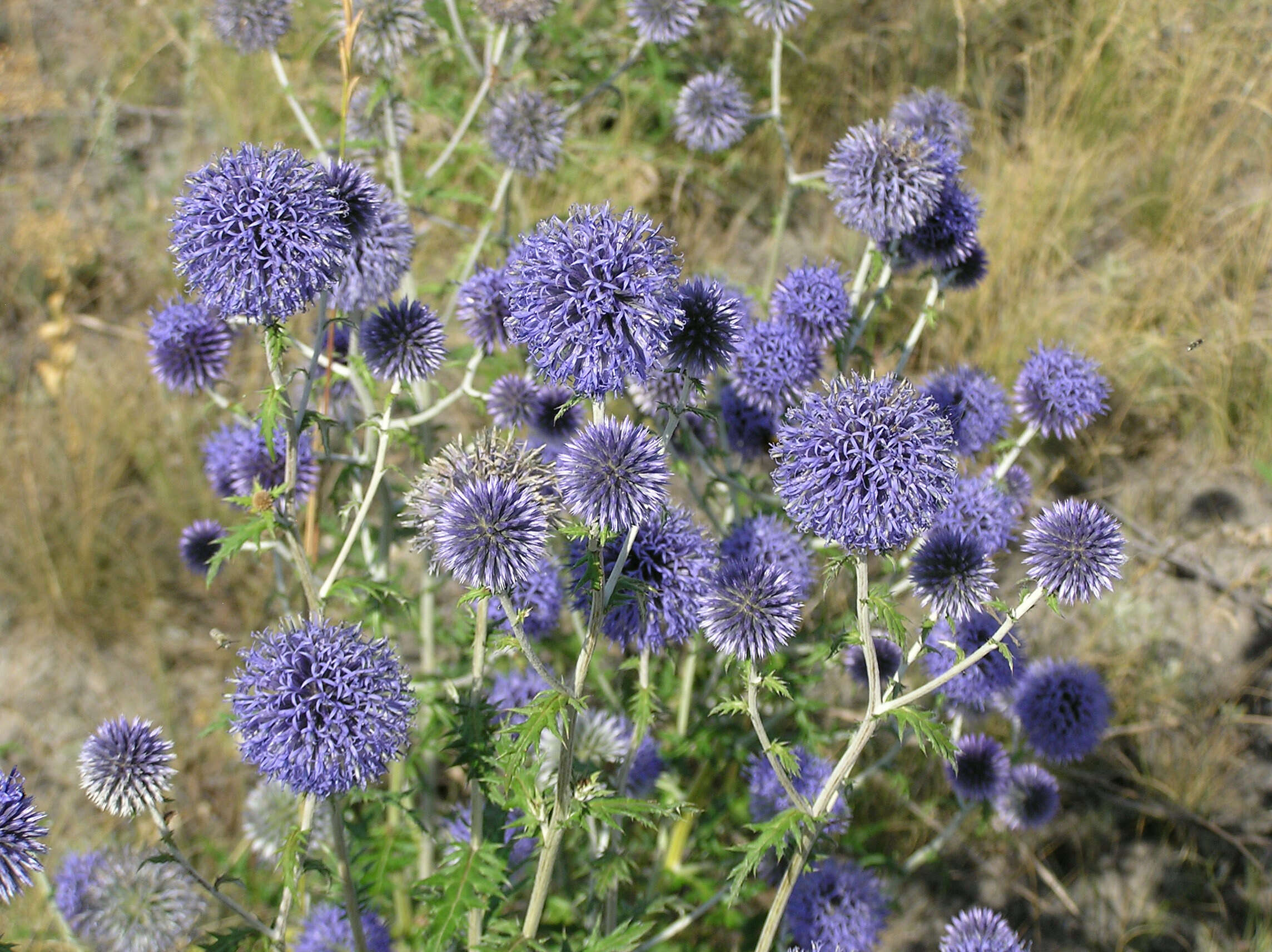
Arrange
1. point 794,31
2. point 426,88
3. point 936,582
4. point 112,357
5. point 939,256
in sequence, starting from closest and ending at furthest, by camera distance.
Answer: point 936,582 → point 939,256 → point 426,88 → point 112,357 → point 794,31

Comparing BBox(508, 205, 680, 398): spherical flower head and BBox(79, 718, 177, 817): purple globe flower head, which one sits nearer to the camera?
BBox(508, 205, 680, 398): spherical flower head

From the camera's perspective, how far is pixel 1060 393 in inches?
138

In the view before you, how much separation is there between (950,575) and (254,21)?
3.76 metres

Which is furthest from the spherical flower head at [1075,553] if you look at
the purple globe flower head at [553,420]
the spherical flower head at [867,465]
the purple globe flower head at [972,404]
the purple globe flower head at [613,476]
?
the purple globe flower head at [553,420]

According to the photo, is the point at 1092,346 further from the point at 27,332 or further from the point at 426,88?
the point at 27,332

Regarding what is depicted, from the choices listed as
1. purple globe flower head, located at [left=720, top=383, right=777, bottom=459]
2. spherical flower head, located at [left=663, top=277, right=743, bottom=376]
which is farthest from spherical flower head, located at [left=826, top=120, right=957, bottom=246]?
spherical flower head, located at [left=663, top=277, right=743, bottom=376]

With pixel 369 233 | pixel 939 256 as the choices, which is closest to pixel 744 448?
pixel 939 256

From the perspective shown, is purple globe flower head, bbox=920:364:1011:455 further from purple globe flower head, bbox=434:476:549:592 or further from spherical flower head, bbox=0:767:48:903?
spherical flower head, bbox=0:767:48:903

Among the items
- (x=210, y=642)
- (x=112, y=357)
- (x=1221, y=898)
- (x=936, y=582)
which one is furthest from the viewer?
(x=112, y=357)

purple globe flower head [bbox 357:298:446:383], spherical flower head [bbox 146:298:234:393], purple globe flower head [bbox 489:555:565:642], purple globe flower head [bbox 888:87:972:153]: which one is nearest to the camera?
purple globe flower head [bbox 357:298:446:383]

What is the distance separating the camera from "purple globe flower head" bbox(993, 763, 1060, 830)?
3.89 metres

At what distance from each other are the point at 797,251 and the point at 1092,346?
6.85ft

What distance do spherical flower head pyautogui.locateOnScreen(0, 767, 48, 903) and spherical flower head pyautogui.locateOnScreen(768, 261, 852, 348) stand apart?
8.80 feet

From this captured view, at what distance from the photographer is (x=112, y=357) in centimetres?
659
